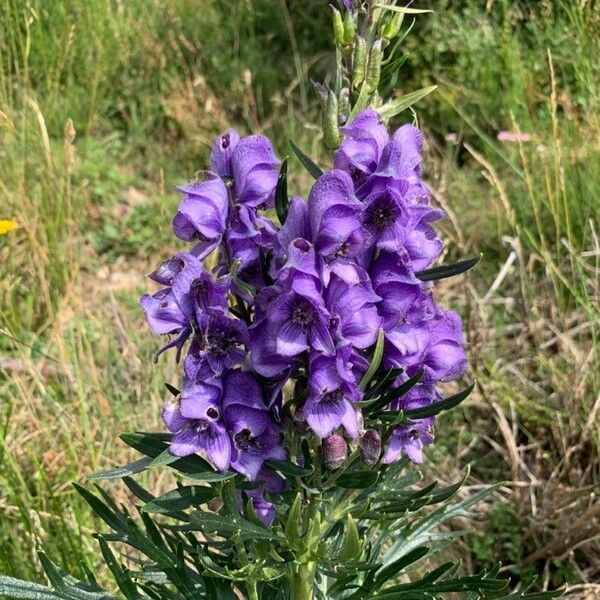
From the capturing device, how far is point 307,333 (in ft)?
3.90

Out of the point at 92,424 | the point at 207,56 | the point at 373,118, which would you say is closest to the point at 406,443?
the point at 373,118

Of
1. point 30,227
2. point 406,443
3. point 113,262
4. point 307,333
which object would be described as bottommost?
point 113,262

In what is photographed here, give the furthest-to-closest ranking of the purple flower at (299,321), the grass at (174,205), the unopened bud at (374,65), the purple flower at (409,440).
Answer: the grass at (174,205), the purple flower at (409,440), the unopened bud at (374,65), the purple flower at (299,321)

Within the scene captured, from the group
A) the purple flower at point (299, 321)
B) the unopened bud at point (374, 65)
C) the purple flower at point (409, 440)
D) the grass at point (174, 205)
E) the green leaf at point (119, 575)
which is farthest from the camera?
the grass at point (174, 205)

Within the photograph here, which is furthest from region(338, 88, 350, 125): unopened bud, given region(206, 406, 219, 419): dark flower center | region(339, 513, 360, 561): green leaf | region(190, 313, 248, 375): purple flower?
region(339, 513, 360, 561): green leaf

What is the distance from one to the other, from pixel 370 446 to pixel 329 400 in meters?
0.13

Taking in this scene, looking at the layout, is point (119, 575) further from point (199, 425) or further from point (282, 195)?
point (282, 195)

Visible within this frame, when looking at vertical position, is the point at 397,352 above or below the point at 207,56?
above

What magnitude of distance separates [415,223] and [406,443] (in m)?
0.42

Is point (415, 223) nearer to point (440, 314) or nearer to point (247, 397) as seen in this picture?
point (440, 314)

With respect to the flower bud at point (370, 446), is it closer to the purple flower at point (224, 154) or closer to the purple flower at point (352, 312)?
the purple flower at point (352, 312)

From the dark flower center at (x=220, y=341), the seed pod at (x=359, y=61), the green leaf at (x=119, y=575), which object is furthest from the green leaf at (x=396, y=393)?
the green leaf at (x=119, y=575)

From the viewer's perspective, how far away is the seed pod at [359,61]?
4.18 ft

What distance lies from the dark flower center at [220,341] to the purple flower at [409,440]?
0.36 metres
